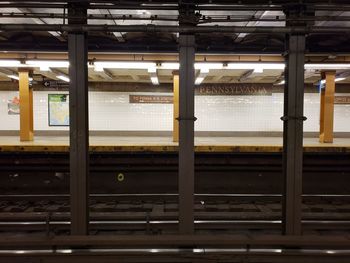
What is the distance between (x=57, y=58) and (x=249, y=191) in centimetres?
558

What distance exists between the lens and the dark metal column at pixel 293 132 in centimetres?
279

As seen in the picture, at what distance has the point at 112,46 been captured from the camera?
461 cm

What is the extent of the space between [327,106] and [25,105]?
30.8ft

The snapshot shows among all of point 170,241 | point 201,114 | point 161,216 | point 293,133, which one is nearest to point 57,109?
point 201,114

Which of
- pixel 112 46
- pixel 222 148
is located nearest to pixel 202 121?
pixel 222 148

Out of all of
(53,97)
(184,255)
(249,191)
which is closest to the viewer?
(184,255)

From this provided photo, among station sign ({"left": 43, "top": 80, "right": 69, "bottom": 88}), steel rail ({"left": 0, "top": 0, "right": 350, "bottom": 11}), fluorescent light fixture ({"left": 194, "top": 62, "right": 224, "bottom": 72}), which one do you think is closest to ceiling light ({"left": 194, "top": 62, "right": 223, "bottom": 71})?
fluorescent light fixture ({"left": 194, "top": 62, "right": 224, "bottom": 72})

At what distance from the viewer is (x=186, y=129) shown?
111 inches

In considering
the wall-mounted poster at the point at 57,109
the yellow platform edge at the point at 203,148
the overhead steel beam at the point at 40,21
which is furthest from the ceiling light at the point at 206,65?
the wall-mounted poster at the point at 57,109

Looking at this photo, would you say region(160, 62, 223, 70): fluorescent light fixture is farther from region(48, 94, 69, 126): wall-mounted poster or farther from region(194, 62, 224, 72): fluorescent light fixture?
region(48, 94, 69, 126): wall-mounted poster

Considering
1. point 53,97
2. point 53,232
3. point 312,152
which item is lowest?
point 53,232

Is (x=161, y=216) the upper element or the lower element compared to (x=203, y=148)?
lower

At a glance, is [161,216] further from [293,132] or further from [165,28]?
[165,28]

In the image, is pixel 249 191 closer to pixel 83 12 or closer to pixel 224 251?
pixel 224 251
